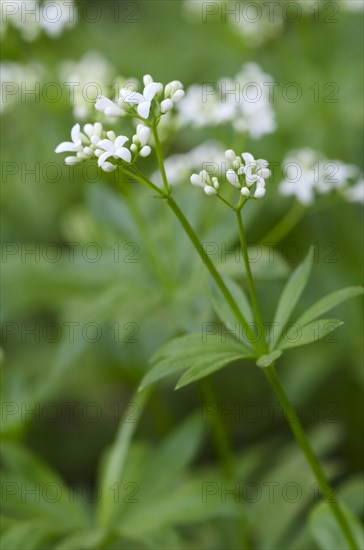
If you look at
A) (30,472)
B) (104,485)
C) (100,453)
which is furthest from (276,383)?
(100,453)

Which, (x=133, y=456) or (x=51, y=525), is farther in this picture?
(x=133, y=456)

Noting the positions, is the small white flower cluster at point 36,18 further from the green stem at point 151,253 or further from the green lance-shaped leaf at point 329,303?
the green lance-shaped leaf at point 329,303

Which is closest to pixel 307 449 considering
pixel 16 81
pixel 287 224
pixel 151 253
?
pixel 151 253

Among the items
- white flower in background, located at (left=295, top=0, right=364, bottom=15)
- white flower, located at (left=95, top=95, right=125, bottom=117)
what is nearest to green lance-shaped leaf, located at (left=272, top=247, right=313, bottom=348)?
white flower, located at (left=95, top=95, right=125, bottom=117)

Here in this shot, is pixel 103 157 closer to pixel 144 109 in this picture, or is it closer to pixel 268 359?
pixel 144 109

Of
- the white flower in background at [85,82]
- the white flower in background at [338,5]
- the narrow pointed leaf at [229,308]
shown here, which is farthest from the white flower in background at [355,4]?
the narrow pointed leaf at [229,308]

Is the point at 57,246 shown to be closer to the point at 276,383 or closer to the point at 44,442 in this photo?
the point at 44,442

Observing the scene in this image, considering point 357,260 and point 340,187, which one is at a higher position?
point 340,187
